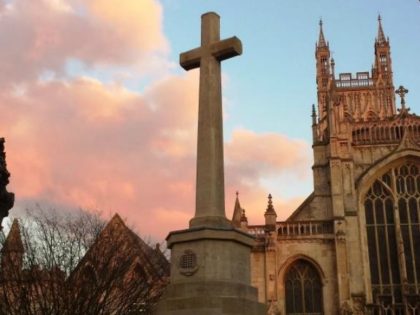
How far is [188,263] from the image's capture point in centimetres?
1259

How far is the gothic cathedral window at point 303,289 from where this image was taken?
1328 inches

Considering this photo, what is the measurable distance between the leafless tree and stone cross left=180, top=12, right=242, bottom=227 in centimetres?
1027

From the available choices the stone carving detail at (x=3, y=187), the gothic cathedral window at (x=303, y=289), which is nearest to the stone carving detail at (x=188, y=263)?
the stone carving detail at (x=3, y=187)

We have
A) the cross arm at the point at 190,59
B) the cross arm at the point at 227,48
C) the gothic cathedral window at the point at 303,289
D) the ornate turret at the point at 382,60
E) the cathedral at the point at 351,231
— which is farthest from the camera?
the ornate turret at the point at 382,60

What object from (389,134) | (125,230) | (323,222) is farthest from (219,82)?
(389,134)

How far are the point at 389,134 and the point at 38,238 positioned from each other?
21.6m

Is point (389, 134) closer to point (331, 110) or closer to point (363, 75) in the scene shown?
point (331, 110)

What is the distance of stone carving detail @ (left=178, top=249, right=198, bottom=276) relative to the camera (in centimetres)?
1247

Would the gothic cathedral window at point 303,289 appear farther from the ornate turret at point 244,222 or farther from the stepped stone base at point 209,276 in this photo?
the stepped stone base at point 209,276

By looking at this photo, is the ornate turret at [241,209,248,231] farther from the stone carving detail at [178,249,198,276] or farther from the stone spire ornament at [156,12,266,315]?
the stone carving detail at [178,249,198,276]

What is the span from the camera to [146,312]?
83.7ft

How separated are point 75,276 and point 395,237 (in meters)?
19.0

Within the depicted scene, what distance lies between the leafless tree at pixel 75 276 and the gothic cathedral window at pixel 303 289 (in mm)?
8640

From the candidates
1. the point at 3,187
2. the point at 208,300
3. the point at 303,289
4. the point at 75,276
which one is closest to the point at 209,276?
the point at 208,300
